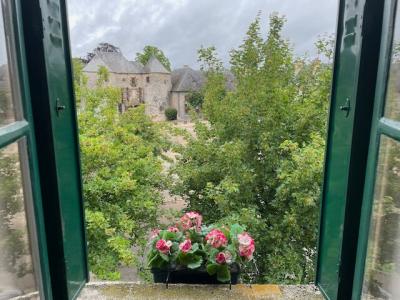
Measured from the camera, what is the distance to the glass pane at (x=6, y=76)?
0.72 m

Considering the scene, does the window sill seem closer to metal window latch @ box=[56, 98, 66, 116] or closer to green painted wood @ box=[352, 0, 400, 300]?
green painted wood @ box=[352, 0, 400, 300]

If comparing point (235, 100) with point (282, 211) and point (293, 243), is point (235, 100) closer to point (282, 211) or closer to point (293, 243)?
point (282, 211)

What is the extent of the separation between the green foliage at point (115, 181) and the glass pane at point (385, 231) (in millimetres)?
3146

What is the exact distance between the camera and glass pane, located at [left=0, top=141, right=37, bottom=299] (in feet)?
2.25

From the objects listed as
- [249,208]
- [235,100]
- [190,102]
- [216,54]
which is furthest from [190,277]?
[190,102]

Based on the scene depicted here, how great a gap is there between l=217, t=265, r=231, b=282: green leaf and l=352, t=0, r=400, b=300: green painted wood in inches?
20.8

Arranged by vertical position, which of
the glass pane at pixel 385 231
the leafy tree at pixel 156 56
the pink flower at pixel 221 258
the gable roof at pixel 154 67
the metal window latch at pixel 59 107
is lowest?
the pink flower at pixel 221 258

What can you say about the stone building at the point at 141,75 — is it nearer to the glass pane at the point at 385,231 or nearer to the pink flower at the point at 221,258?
the pink flower at the point at 221,258

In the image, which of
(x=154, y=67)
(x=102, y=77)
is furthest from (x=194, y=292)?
(x=154, y=67)

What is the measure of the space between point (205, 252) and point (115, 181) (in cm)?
298

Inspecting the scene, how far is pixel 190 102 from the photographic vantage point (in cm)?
492

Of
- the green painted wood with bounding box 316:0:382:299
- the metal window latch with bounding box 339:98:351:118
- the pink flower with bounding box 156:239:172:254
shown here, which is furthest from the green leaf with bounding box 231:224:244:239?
the metal window latch with bounding box 339:98:351:118

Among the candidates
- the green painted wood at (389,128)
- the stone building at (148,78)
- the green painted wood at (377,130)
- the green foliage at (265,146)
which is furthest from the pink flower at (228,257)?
the stone building at (148,78)

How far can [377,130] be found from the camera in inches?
32.5
